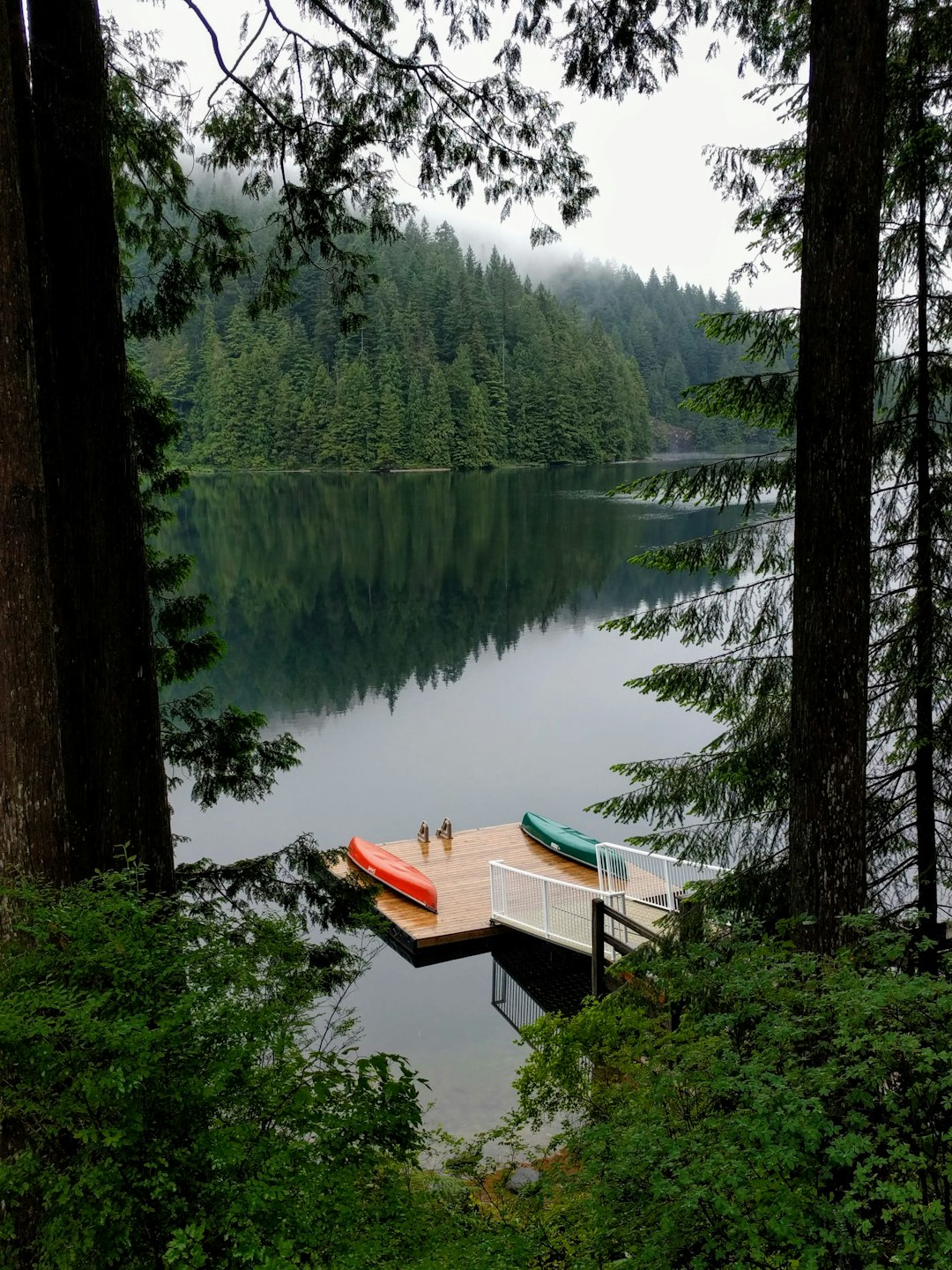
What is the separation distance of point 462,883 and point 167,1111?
11.5 m

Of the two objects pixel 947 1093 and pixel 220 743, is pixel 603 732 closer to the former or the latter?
pixel 220 743

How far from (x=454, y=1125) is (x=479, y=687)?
16.5 meters

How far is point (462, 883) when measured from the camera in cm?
1341

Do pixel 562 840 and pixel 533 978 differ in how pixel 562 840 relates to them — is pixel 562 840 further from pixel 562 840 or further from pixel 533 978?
pixel 533 978

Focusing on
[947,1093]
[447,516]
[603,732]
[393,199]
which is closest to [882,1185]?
[947,1093]

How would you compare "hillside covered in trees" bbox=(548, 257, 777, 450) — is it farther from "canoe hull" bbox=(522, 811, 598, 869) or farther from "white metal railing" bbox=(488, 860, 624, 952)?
→ "white metal railing" bbox=(488, 860, 624, 952)

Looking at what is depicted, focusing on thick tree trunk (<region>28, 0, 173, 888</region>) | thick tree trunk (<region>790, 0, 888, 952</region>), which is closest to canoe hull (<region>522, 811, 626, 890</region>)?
thick tree trunk (<region>790, 0, 888, 952</region>)

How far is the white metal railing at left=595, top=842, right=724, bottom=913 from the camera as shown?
1141 cm

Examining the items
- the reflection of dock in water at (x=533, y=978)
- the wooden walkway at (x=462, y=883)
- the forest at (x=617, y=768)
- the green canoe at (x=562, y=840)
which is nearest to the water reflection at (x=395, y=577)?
the wooden walkway at (x=462, y=883)

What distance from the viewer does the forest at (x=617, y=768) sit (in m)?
2.17

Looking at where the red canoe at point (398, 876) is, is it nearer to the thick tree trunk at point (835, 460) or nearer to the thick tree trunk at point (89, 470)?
the thick tree trunk at point (89, 470)

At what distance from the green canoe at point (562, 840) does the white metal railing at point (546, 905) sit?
143 cm

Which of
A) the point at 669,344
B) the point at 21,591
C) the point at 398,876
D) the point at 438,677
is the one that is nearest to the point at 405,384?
the point at 438,677

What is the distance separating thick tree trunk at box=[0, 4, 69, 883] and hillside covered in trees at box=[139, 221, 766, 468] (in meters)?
45.5
